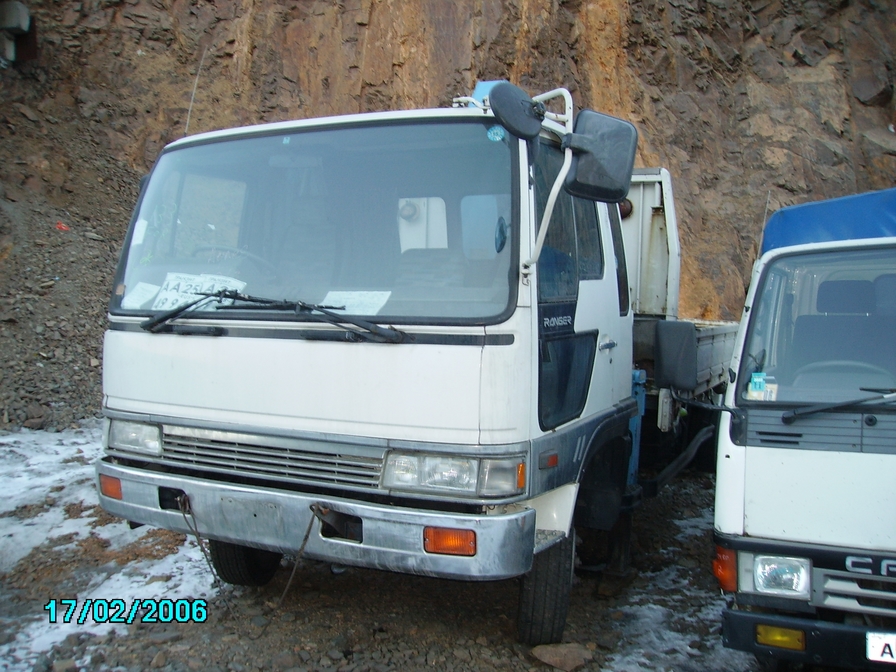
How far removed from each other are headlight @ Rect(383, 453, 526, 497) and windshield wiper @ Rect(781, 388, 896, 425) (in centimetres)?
106

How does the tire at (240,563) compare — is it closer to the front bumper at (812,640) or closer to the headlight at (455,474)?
the headlight at (455,474)

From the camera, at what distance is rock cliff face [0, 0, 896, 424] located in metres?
12.4

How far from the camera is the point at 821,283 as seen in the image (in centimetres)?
323

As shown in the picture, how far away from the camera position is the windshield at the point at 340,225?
9.80 feet

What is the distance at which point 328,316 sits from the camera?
2.93 meters

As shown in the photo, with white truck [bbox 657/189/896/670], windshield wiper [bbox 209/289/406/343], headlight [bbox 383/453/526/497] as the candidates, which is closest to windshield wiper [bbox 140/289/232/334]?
windshield wiper [bbox 209/289/406/343]

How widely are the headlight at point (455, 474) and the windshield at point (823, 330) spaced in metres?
1.06

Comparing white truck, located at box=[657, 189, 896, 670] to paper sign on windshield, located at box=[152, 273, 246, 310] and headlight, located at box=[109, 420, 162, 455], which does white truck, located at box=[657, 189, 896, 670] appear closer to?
paper sign on windshield, located at box=[152, 273, 246, 310]

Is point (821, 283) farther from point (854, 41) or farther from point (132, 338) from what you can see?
point (854, 41)

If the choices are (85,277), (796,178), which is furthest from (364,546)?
(796,178)

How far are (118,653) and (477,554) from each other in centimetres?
184

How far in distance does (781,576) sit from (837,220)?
3.05 metres
